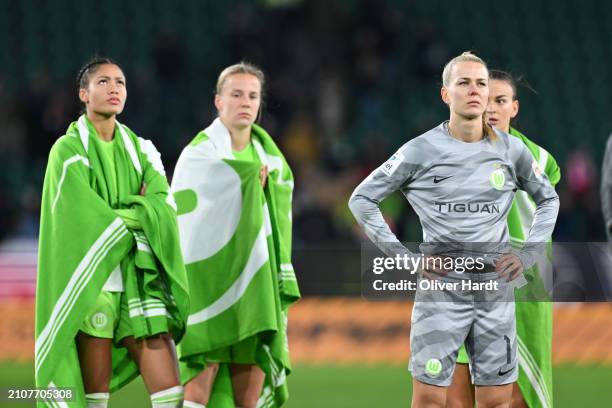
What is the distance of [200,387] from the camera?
252 inches

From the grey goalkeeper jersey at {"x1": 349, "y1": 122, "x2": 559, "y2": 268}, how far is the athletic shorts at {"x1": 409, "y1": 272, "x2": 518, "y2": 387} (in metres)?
0.23

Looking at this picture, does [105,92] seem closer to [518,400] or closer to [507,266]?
[507,266]

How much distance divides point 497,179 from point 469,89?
1.42 ft

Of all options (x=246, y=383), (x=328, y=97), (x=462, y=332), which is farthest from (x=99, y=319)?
(x=328, y=97)

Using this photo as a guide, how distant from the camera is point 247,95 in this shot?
6504 millimetres

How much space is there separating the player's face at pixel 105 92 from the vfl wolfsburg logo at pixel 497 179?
1.98m

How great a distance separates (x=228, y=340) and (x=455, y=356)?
158 centimetres

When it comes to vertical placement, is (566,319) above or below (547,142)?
below

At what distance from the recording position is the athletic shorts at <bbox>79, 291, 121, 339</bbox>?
5684 mm

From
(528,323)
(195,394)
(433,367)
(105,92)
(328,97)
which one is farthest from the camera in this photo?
(328,97)

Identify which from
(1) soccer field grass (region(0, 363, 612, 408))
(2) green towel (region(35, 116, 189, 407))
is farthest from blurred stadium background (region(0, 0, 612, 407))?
(2) green towel (region(35, 116, 189, 407))

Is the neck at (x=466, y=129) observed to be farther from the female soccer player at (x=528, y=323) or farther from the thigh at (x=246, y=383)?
the thigh at (x=246, y=383)

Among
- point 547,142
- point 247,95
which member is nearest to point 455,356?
point 247,95

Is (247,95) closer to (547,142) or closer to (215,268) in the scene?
(215,268)
